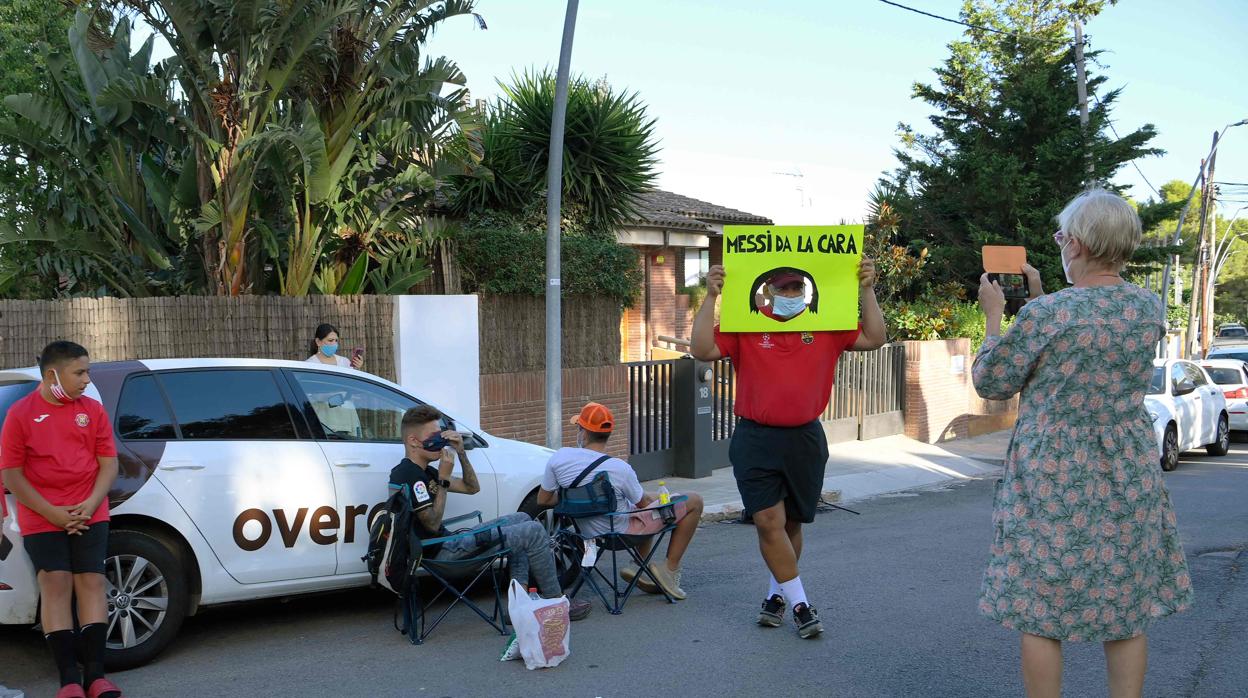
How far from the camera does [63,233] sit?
10203mm

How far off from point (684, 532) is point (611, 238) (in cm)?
661

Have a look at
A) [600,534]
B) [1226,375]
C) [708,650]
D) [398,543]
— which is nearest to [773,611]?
[708,650]

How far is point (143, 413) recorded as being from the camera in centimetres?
580

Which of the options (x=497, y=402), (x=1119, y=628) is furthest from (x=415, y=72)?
(x=1119, y=628)

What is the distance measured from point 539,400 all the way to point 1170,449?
30.6ft

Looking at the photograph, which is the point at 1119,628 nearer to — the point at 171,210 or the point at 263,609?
the point at 263,609

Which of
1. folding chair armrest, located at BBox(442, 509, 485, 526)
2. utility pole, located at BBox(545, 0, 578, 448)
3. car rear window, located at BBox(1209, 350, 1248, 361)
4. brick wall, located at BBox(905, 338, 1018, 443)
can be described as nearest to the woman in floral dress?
folding chair armrest, located at BBox(442, 509, 485, 526)

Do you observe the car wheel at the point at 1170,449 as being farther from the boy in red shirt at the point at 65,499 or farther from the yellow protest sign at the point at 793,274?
→ the boy in red shirt at the point at 65,499

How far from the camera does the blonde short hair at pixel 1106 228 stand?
3.72 metres

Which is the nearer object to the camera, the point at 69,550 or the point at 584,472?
the point at 69,550

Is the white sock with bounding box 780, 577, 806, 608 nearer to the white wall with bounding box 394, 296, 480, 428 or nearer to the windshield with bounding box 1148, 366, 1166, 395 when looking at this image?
the white wall with bounding box 394, 296, 480, 428

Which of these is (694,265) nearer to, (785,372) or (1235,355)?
(1235,355)

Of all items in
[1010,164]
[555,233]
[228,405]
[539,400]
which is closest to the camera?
[228,405]

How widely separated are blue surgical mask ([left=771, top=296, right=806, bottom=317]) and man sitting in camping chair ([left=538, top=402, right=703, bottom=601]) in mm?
1331
